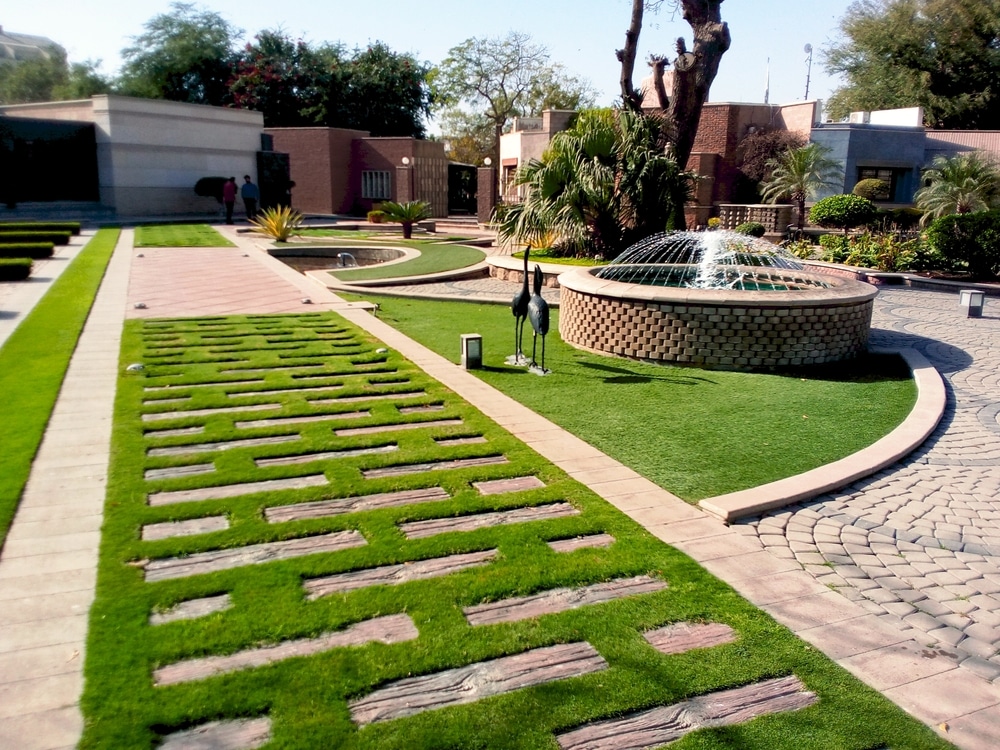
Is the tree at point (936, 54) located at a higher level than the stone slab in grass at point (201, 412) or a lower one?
higher

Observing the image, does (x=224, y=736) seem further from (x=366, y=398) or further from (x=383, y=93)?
(x=383, y=93)

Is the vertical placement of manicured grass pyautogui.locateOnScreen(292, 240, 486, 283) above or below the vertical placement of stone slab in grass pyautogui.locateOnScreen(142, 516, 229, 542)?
above

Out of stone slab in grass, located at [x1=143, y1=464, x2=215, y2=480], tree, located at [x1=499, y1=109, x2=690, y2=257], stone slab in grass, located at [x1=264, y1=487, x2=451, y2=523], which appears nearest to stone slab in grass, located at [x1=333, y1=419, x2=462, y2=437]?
stone slab in grass, located at [x1=143, y1=464, x2=215, y2=480]

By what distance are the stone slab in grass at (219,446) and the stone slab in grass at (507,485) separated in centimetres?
167

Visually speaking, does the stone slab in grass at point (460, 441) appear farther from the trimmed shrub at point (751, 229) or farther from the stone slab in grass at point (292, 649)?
the trimmed shrub at point (751, 229)

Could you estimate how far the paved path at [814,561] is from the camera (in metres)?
3.26

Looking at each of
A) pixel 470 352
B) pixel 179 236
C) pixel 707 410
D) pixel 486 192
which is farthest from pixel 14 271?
pixel 486 192

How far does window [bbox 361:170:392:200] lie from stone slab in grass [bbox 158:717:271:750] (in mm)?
33842

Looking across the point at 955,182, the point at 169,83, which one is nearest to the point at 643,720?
the point at 955,182

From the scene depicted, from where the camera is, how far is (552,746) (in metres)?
2.94

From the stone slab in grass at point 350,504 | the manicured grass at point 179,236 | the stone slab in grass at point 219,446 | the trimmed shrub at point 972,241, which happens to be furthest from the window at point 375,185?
the stone slab in grass at point 350,504

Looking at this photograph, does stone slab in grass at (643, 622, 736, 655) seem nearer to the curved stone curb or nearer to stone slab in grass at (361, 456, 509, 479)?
the curved stone curb

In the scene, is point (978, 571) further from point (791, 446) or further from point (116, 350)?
point (116, 350)

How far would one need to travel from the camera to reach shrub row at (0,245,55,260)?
54.3ft
